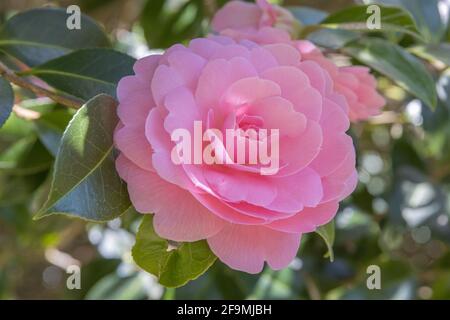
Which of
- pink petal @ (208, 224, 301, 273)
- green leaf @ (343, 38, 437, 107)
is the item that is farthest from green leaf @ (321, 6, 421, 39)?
pink petal @ (208, 224, 301, 273)

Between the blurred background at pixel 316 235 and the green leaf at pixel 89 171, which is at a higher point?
the green leaf at pixel 89 171

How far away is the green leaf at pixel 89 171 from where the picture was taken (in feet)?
2.09

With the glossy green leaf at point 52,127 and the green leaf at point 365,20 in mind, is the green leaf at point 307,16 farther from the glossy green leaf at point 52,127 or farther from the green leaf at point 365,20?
the glossy green leaf at point 52,127

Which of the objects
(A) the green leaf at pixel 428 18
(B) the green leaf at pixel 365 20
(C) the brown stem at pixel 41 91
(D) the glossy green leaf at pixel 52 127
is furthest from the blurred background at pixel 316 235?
(C) the brown stem at pixel 41 91

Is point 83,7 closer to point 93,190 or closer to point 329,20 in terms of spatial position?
point 329,20

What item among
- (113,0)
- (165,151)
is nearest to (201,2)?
(113,0)

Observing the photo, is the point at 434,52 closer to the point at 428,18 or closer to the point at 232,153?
the point at 428,18

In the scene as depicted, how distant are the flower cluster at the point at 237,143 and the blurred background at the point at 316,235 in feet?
1.58

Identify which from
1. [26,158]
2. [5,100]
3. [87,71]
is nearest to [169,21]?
[26,158]

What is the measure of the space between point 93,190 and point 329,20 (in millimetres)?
447

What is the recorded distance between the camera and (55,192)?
2.08 feet

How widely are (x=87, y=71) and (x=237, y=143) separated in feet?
0.82

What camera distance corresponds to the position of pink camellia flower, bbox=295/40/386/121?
2.77ft

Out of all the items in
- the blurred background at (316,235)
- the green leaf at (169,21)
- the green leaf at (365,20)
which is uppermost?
the green leaf at (365,20)
